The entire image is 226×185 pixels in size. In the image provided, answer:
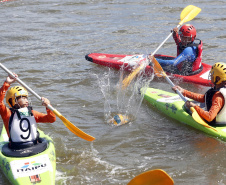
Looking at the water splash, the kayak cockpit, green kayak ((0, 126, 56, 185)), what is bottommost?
the water splash

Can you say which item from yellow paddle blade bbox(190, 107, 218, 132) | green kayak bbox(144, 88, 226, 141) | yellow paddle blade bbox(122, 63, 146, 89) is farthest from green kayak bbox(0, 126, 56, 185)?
yellow paddle blade bbox(122, 63, 146, 89)

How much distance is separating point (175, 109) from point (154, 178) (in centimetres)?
286

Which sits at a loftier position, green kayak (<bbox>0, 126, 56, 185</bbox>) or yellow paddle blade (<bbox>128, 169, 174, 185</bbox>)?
yellow paddle blade (<bbox>128, 169, 174, 185</bbox>)

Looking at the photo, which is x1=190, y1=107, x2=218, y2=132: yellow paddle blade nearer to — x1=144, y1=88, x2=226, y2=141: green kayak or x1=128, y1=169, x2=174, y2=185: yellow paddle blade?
x1=144, y1=88, x2=226, y2=141: green kayak

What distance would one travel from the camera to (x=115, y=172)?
4.91m

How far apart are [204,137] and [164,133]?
0.61 meters

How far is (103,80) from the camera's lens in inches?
332

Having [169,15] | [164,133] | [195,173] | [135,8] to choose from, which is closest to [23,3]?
[135,8]

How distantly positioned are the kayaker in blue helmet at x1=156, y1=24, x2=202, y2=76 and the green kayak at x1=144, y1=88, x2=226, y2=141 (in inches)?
37.3

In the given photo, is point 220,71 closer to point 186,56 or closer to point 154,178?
point 154,178

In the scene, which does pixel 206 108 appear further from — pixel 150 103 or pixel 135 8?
pixel 135 8

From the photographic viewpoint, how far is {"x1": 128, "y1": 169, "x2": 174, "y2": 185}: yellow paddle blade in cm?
340

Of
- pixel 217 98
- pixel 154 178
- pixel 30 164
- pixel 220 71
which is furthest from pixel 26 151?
pixel 220 71

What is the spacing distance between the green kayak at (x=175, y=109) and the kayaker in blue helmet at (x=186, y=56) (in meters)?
0.95
